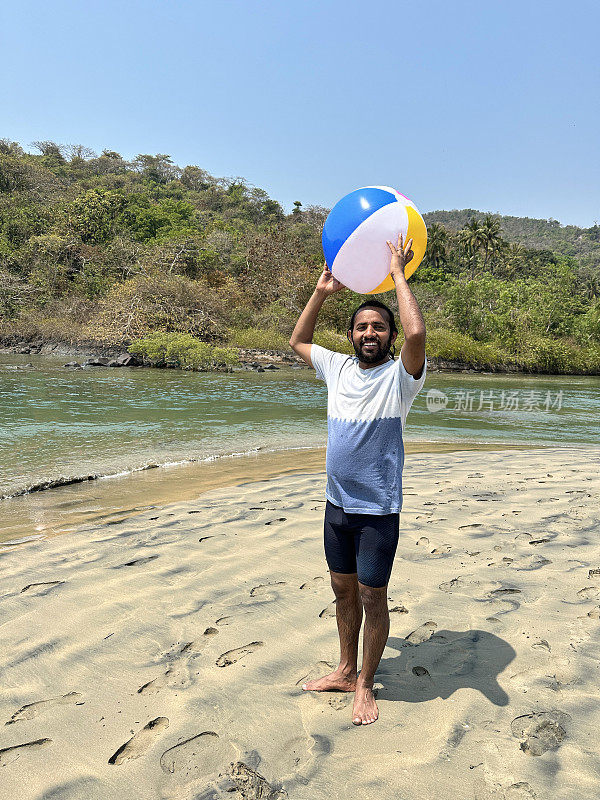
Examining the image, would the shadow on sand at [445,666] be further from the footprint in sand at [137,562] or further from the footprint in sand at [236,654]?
the footprint in sand at [137,562]

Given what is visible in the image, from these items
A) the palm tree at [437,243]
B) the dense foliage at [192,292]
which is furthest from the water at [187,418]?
the palm tree at [437,243]

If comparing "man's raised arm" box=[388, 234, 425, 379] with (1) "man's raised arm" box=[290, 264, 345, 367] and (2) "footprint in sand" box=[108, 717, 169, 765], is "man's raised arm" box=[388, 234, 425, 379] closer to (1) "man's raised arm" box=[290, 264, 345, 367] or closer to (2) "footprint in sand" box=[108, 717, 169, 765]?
(1) "man's raised arm" box=[290, 264, 345, 367]

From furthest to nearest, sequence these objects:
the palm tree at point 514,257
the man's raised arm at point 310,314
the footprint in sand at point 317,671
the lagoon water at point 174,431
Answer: the palm tree at point 514,257, the lagoon water at point 174,431, the man's raised arm at point 310,314, the footprint in sand at point 317,671

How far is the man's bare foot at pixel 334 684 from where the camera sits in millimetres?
2619

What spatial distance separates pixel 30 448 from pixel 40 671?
23.0 feet

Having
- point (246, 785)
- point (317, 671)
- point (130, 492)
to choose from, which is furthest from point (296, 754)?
point (130, 492)

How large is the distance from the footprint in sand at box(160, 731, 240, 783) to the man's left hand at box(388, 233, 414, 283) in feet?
6.83

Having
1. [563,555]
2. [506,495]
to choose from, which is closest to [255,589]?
[563,555]

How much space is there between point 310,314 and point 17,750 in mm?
2310

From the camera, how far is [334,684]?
262 cm

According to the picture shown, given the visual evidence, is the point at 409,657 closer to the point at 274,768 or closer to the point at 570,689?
the point at 570,689

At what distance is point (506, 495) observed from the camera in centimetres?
610

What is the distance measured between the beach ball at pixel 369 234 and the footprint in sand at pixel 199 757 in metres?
2.12

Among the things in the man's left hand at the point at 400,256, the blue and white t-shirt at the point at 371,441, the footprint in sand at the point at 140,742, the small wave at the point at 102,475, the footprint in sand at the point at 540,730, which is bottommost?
the small wave at the point at 102,475
